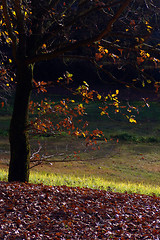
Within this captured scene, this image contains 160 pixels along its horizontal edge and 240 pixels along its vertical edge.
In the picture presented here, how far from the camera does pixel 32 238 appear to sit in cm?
553

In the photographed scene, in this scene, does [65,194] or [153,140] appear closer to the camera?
[65,194]

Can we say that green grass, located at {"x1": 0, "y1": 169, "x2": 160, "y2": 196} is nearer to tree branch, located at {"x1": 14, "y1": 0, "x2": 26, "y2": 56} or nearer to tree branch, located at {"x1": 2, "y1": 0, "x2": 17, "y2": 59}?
tree branch, located at {"x1": 14, "y1": 0, "x2": 26, "y2": 56}

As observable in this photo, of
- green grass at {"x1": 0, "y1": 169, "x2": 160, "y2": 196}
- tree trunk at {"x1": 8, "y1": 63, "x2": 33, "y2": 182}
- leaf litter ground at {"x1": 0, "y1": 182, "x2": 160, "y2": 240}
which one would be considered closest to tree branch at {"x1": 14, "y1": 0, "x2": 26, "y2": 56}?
tree trunk at {"x1": 8, "y1": 63, "x2": 33, "y2": 182}

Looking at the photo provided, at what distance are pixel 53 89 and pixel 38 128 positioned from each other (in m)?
25.5

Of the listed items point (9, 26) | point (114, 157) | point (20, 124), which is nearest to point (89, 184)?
point (20, 124)

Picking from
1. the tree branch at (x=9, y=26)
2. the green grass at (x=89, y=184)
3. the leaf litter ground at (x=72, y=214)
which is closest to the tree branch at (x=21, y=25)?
the tree branch at (x=9, y=26)

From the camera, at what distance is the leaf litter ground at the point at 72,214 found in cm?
588

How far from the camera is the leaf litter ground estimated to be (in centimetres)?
588

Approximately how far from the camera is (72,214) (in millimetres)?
6660

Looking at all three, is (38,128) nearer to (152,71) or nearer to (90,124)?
(90,124)

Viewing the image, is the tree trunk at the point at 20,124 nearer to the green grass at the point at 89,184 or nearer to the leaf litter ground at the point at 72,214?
the leaf litter ground at the point at 72,214

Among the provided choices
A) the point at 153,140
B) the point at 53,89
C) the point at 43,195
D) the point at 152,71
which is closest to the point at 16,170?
the point at 43,195

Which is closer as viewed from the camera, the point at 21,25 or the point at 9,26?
the point at 9,26

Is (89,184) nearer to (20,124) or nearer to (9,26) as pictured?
(20,124)
